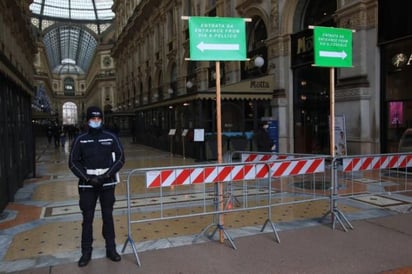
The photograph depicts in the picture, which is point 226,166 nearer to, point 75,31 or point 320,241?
point 320,241

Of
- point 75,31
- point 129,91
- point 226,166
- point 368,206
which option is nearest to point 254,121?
point 368,206

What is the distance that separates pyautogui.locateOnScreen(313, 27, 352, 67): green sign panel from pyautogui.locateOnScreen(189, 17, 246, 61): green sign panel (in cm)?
154

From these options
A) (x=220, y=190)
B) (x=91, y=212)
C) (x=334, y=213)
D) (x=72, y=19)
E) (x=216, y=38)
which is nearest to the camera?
(x=91, y=212)

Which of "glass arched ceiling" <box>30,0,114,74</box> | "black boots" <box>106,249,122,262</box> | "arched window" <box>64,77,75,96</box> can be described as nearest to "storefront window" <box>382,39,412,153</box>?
"black boots" <box>106,249,122,262</box>

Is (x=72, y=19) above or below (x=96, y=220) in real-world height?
above

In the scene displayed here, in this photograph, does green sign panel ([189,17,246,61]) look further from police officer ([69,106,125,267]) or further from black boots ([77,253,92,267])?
black boots ([77,253,92,267])

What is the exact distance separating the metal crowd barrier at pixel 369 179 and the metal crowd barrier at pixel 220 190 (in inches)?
13.5

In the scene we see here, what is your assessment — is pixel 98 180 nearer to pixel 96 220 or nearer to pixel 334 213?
pixel 96 220

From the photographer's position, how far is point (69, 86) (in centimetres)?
16412

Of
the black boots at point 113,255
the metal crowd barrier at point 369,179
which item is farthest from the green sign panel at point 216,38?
the black boots at point 113,255

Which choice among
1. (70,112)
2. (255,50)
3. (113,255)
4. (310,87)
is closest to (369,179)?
(310,87)

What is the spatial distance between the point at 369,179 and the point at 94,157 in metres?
7.84

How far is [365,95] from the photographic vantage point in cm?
1212

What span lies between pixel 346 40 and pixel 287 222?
3.33 metres
